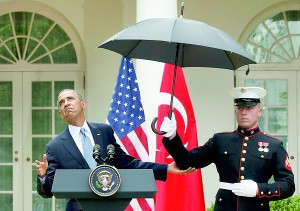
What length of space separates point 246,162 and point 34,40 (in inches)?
225

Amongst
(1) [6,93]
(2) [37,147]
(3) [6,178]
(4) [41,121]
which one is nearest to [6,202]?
(3) [6,178]

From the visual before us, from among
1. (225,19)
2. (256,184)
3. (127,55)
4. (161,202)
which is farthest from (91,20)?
(256,184)

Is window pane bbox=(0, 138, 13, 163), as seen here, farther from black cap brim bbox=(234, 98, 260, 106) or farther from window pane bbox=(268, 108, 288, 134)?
black cap brim bbox=(234, 98, 260, 106)

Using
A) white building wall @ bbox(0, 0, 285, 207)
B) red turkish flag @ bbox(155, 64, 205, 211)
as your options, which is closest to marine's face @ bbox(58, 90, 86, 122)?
red turkish flag @ bbox(155, 64, 205, 211)

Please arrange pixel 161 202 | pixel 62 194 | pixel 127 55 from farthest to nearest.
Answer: pixel 161 202
pixel 127 55
pixel 62 194

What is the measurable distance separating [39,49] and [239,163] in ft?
18.5

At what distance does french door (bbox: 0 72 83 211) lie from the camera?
1098 centimetres

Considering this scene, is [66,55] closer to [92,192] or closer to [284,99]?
[284,99]

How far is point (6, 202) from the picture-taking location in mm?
11055

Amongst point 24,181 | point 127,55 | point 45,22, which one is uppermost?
point 45,22

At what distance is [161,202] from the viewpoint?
7.54m

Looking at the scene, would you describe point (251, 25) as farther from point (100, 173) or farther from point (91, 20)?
point (100, 173)

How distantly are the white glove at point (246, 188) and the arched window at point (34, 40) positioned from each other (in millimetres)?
5637

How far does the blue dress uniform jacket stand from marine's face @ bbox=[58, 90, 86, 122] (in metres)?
0.59
